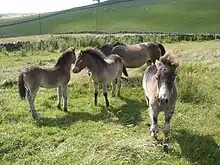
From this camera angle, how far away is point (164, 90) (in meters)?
7.16

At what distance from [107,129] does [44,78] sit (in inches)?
104

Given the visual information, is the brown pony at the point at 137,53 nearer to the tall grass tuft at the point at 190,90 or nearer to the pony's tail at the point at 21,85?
the tall grass tuft at the point at 190,90

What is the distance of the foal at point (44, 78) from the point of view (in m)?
10.3

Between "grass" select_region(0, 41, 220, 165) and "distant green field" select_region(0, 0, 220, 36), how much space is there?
132ft

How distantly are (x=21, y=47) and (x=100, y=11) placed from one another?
4809 centimetres

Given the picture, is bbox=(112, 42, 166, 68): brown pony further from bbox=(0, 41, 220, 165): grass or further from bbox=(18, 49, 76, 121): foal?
bbox=(18, 49, 76, 121): foal

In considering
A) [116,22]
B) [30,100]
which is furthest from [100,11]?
[30,100]

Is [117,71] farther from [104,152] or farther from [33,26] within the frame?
[33,26]

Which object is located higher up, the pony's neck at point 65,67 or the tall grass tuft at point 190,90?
the pony's neck at point 65,67

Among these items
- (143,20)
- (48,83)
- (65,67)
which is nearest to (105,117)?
(48,83)

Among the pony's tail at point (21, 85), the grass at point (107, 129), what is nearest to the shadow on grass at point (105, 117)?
the grass at point (107, 129)

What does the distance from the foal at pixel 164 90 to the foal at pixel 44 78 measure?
326 cm

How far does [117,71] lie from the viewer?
12477mm

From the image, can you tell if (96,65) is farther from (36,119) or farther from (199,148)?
(199,148)
